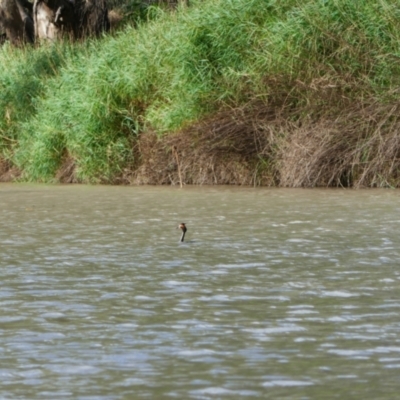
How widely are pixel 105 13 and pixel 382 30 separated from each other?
35.9 feet

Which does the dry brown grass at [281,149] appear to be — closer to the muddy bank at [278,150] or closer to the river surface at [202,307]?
the muddy bank at [278,150]

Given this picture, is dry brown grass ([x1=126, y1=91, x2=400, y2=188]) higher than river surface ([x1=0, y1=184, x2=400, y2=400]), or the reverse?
dry brown grass ([x1=126, y1=91, x2=400, y2=188])

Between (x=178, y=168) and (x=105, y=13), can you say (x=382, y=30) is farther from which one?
(x=105, y=13)

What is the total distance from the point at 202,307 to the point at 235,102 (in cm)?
1019

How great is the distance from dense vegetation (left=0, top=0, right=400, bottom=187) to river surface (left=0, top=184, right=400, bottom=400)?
3833 mm

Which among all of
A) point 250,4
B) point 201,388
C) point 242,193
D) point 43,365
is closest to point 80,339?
point 43,365

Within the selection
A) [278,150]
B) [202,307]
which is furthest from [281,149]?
[202,307]

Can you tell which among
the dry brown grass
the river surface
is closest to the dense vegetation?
the dry brown grass

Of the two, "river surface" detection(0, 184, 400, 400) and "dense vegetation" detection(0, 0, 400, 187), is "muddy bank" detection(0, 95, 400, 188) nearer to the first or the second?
"dense vegetation" detection(0, 0, 400, 187)

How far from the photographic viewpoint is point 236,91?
51.7 ft

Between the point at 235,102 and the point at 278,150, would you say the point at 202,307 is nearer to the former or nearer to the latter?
the point at 278,150

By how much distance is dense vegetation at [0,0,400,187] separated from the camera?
14727 millimetres

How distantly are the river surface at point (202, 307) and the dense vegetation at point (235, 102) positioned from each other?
383 centimetres

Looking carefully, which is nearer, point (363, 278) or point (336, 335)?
point (336, 335)
